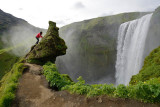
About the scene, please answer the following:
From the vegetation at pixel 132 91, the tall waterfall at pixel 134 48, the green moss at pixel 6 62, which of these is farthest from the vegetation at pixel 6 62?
the vegetation at pixel 132 91

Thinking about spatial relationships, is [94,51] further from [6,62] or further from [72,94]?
[72,94]

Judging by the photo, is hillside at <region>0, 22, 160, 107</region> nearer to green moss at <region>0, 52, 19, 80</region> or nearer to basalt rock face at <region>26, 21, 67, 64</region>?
basalt rock face at <region>26, 21, 67, 64</region>

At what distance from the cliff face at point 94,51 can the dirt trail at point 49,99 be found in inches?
1633

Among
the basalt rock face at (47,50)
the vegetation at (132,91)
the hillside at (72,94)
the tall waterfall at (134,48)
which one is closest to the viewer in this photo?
the vegetation at (132,91)

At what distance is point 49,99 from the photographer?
7.07 metres

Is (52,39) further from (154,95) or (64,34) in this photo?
(64,34)

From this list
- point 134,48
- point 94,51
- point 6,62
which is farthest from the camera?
point 94,51

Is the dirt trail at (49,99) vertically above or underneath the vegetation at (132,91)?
→ underneath

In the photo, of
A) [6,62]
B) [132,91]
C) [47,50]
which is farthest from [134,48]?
[6,62]

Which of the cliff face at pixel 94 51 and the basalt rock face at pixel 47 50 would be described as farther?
the cliff face at pixel 94 51

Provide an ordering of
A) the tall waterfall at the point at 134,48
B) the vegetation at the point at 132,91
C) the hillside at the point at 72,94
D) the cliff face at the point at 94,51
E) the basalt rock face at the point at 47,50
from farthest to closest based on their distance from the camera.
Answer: the cliff face at the point at 94,51, the tall waterfall at the point at 134,48, the basalt rock face at the point at 47,50, the hillside at the point at 72,94, the vegetation at the point at 132,91

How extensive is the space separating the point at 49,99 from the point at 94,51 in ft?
163

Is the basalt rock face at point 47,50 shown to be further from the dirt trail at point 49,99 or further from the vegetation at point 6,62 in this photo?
the vegetation at point 6,62

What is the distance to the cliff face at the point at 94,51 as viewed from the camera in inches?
2003
